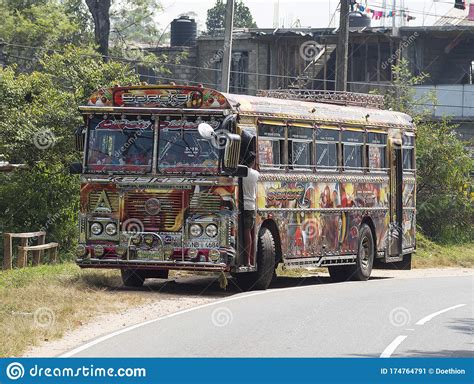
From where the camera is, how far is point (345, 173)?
23500mm

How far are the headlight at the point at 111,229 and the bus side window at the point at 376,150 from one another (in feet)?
22.8

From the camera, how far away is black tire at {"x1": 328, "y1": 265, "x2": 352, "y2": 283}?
973 inches

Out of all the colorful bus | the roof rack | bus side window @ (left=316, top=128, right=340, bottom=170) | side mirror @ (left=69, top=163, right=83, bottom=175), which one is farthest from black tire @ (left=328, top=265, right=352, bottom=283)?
side mirror @ (left=69, top=163, right=83, bottom=175)

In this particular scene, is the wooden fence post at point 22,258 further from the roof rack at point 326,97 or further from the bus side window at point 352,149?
the bus side window at point 352,149

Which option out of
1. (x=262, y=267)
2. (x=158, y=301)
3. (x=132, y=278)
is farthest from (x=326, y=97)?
(x=158, y=301)

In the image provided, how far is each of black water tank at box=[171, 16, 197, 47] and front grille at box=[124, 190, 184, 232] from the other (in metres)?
42.2

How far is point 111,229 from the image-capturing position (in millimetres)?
19594

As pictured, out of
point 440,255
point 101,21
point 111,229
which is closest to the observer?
point 111,229

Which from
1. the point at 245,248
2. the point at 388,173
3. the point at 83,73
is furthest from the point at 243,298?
the point at 83,73

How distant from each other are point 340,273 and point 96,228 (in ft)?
22.7

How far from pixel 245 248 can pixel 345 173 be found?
14.6ft

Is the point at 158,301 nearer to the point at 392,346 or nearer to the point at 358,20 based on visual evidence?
the point at 392,346

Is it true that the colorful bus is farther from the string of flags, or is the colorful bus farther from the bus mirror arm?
the string of flags

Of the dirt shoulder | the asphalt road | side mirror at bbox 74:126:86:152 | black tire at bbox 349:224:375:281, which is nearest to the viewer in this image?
the asphalt road
